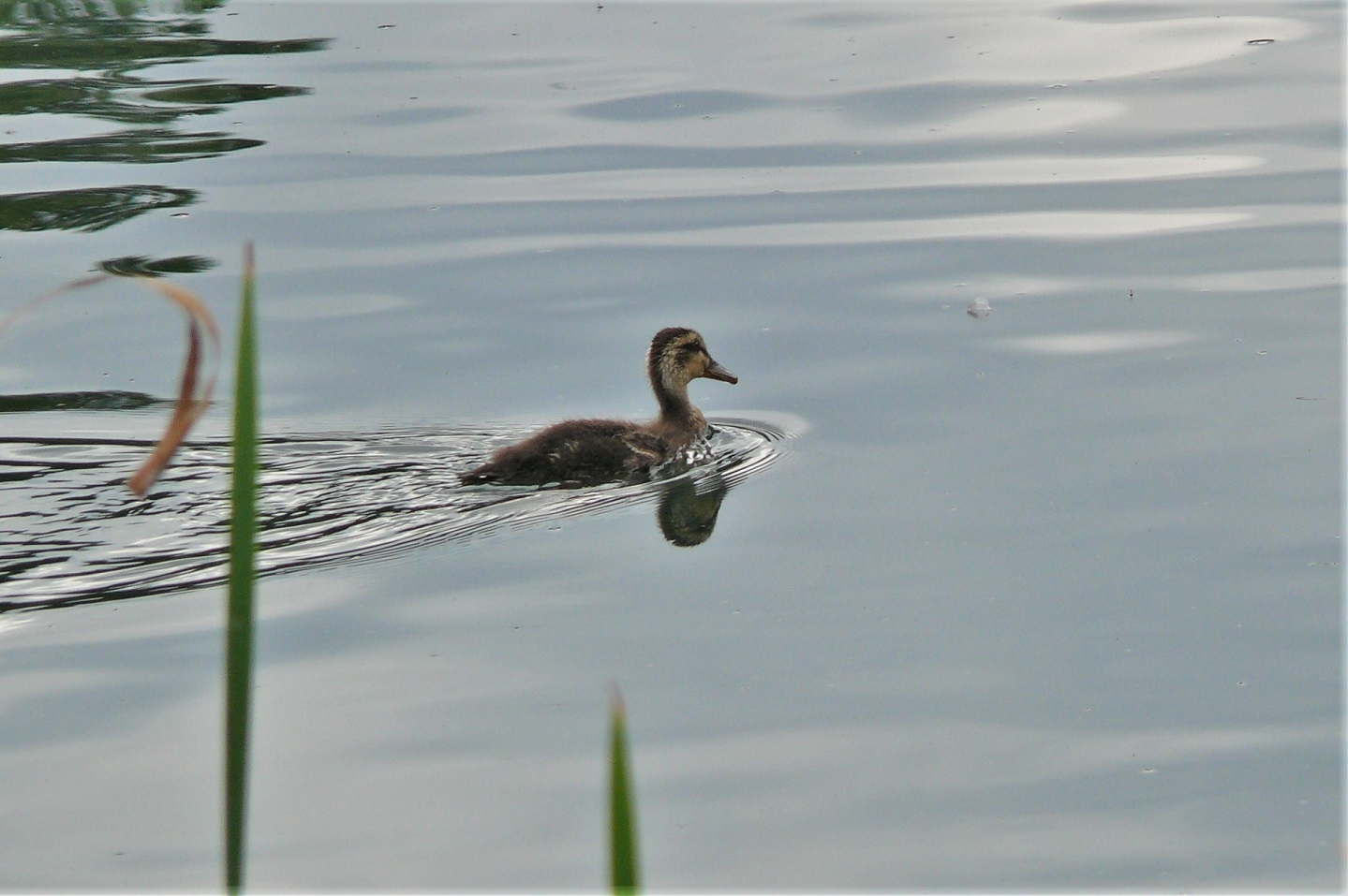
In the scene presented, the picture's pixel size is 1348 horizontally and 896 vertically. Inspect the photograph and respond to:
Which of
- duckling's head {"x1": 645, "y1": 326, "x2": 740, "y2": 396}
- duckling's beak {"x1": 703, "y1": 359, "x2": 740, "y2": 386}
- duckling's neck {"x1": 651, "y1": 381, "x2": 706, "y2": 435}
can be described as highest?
duckling's head {"x1": 645, "y1": 326, "x2": 740, "y2": 396}

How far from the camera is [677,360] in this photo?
8047 mm

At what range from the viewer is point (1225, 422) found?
7.19 m

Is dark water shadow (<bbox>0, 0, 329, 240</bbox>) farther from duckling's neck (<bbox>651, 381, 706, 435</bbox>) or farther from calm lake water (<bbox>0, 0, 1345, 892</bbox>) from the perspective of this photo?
duckling's neck (<bbox>651, 381, 706, 435</bbox>)

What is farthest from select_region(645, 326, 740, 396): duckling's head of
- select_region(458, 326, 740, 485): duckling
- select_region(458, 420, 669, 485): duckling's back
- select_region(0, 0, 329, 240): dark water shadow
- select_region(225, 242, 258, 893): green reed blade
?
select_region(225, 242, 258, 893): green reed blade

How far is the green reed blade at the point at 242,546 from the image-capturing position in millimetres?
1193

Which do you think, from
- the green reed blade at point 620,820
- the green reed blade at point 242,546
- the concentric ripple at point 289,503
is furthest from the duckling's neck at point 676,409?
the green reed blade at point 620,820

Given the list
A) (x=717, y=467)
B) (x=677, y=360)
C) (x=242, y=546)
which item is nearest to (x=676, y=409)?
(x=677, y=360)

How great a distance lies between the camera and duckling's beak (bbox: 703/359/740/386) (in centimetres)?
810

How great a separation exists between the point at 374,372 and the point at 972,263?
3.44 m

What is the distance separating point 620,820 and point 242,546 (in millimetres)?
343

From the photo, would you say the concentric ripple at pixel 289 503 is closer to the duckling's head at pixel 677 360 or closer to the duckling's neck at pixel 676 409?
the duckling's neck at pixel 676 409

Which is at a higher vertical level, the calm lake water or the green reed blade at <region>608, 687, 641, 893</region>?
the green reed blade at <region>608, 687, 641, 893</region>

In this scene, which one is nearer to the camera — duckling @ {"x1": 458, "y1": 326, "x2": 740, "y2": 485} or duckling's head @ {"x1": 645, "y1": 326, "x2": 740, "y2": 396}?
duckling @ {"x1": 458, "y1": 326, "x2": 740, "y2": 485}

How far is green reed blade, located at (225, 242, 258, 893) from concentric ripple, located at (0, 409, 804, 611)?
4625 mm
